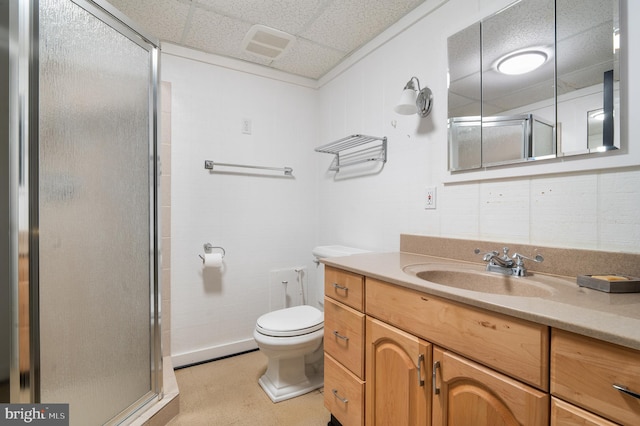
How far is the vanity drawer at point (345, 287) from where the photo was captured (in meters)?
1.18

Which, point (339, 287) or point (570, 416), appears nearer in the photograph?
point (570, 416)

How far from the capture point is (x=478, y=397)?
2.54 ft

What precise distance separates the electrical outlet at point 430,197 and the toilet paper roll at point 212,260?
1365 millimetres

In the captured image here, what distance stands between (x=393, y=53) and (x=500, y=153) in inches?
36.8

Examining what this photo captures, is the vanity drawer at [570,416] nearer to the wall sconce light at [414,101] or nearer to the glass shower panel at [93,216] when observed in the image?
the wall sconce light at [414,101]

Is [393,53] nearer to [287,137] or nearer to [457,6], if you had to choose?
[457,6]

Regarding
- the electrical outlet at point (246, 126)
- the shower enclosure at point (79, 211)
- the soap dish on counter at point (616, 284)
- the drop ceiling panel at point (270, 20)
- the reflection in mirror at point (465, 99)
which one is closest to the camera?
the soap dish on counter at point (616, 284)

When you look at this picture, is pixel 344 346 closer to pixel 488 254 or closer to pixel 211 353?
pixel 488 254

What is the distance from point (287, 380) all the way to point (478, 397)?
1209 mm

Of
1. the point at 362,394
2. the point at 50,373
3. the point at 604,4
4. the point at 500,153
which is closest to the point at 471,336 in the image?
the point at 362,394

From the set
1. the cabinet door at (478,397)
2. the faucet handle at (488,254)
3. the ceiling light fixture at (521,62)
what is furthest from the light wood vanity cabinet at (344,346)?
the ceiling light fixture at (521,62)

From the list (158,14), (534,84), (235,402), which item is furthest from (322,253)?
(158,14)

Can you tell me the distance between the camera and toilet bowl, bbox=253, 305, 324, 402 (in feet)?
5.09

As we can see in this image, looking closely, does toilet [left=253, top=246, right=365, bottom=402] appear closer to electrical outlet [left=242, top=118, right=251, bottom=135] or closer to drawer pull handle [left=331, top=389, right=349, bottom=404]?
drawer pull handle [left=331, top=389, right=349, bottom=404]
